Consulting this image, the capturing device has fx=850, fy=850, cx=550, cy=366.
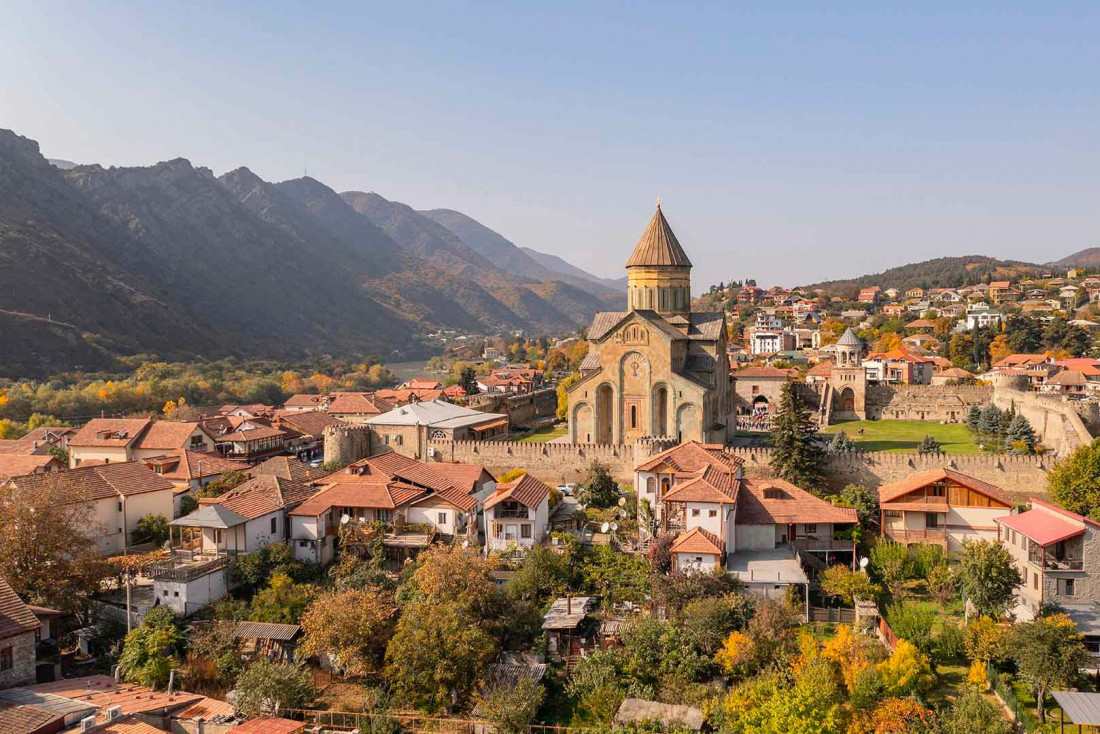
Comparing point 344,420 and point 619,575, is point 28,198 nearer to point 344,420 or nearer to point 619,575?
point 344,420

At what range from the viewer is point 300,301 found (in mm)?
144250

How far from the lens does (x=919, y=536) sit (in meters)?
23.5

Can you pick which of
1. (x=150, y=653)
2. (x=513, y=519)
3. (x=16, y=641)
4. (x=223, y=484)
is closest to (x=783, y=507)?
(x=513, y=519)

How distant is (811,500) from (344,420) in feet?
95.9

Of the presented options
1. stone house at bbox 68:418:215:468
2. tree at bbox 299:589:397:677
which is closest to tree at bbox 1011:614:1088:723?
tree at bbox 299:589:397:677

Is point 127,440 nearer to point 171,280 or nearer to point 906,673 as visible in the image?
point 906,673

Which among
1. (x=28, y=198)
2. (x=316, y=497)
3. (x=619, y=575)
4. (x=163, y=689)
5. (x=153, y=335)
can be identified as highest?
(x=28, y=198)

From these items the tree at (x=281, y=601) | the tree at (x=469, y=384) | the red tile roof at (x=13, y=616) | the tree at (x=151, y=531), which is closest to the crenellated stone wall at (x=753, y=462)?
the tree at (x=151, y=531)

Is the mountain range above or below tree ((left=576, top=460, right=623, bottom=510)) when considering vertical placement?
above

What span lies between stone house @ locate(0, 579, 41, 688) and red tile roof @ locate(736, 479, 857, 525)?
56.2 ft

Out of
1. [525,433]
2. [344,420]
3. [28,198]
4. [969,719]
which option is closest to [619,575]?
[969,719]

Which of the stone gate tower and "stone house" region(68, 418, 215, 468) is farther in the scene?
the stone gate tower

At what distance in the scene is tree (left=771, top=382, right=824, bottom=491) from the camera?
26.9 metres

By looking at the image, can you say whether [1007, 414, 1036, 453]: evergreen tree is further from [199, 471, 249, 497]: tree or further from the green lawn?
[199, 471, 249, 497]: tree
